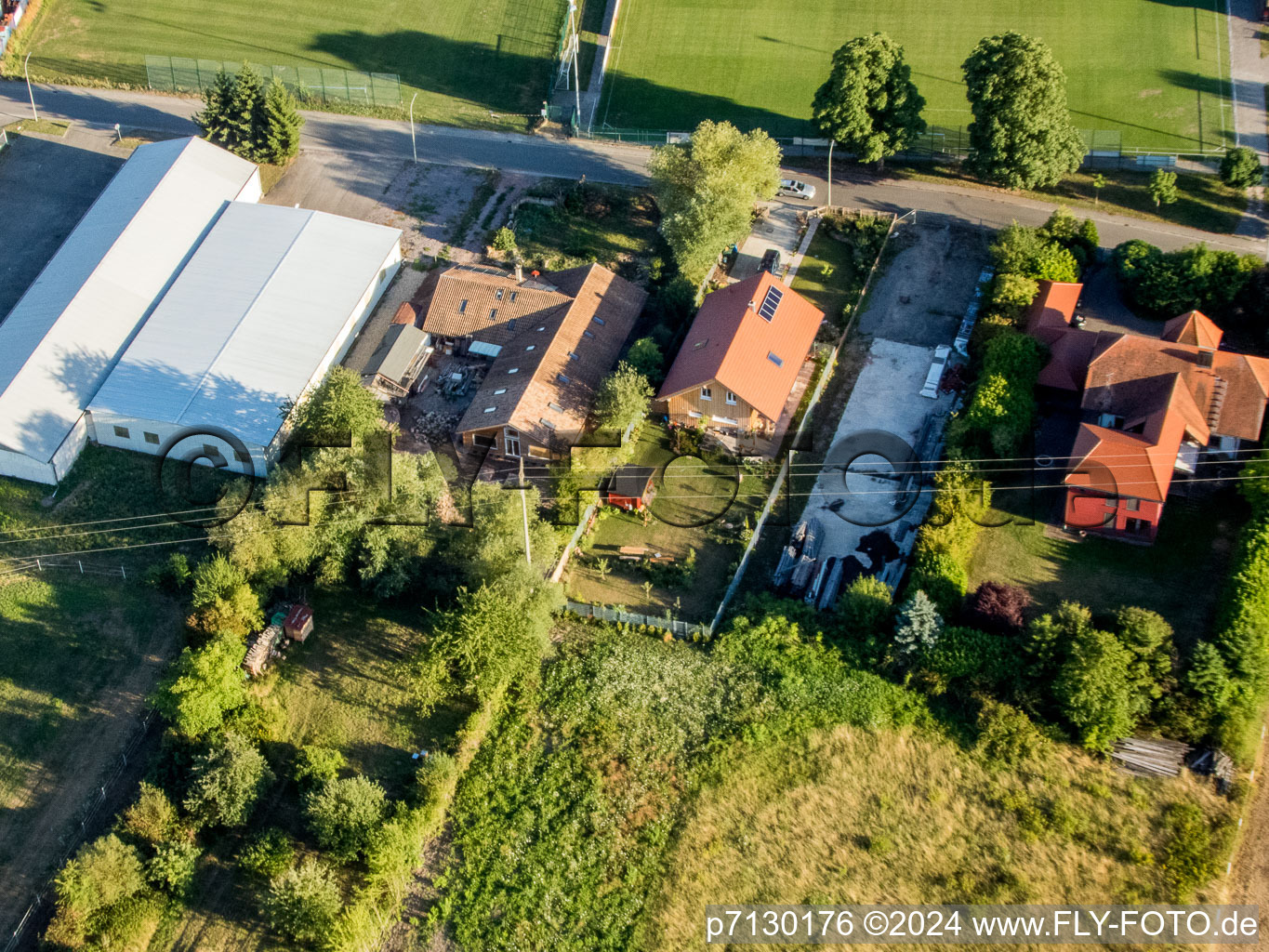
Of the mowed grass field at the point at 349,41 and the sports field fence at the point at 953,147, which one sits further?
the mowed grass field at the point at 349,41

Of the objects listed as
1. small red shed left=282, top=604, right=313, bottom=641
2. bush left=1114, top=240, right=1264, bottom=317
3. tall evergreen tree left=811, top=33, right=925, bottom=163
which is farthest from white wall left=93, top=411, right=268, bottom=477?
bush left=1114, top=240, right=1264, bottom=317

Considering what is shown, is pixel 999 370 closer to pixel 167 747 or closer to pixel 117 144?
pixel 167 747

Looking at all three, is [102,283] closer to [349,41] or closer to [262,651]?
[262,651]

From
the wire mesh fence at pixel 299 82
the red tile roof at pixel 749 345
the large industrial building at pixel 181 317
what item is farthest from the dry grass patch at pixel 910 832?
the wire mesh fence at pixel 299 82

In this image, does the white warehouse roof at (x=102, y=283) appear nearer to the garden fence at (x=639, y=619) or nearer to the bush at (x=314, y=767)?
the bush at (x=314, y=767)

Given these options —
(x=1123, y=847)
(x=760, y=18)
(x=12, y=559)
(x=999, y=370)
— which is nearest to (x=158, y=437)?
(x=12, y=559)
